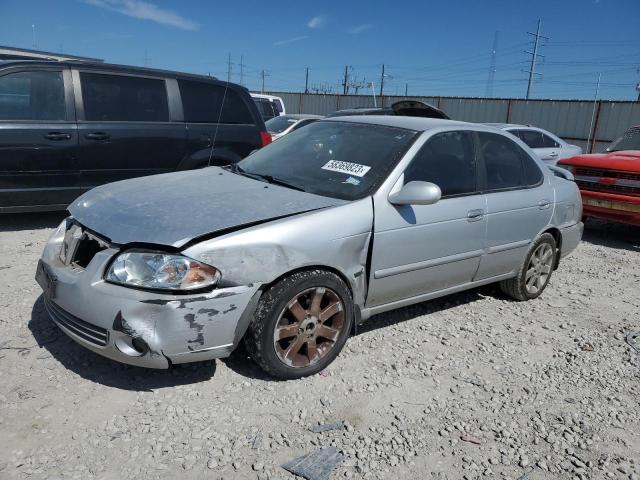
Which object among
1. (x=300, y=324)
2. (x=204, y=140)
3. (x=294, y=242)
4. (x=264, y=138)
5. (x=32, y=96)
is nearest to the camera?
(x=294, y=242)

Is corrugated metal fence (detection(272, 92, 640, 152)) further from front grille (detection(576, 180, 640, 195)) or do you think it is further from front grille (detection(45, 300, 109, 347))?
front grille (detection(45, 300, 109, 347))

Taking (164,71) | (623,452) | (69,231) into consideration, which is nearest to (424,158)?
(623,452)

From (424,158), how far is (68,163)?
4.03 m

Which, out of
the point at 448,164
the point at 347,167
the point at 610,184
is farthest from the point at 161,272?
the point at 610,184

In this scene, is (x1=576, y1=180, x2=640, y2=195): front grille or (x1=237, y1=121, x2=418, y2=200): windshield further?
(x1=576, y1=180, x2=640, y2=195): front grille

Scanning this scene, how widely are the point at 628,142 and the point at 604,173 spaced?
1.70m

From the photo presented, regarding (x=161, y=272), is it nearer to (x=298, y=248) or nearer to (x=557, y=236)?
(x=298, y=248)

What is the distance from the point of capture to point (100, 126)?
5836mm

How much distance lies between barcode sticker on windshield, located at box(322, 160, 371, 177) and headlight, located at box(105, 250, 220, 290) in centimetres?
127

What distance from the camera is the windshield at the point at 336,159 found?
344 centimetres

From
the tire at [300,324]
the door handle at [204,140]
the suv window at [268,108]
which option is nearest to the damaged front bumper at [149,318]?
the tire at [300,324]

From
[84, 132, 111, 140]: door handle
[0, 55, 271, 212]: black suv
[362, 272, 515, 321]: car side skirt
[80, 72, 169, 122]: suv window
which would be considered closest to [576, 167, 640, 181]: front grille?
[362, 272, 515, 321]: car side skirt

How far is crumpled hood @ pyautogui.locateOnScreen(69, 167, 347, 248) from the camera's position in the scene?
2.79 m

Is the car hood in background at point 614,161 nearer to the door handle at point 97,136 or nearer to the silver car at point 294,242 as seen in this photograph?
the silver car at point 294,242
